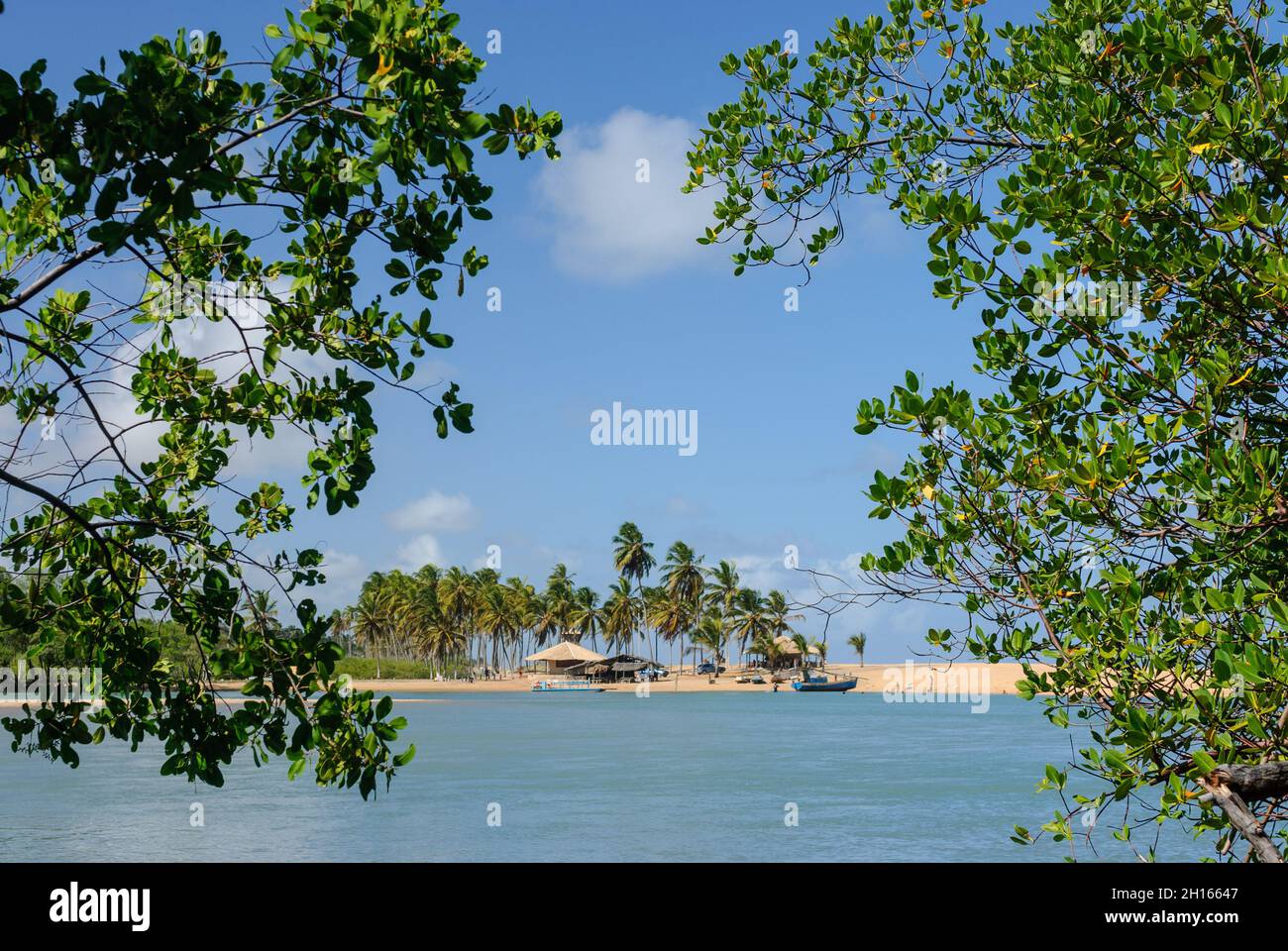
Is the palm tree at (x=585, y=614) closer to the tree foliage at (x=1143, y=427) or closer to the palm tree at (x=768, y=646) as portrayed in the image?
the palm tree at (x=768, y=646)

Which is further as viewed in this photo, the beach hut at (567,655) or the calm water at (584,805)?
the beach hut at (567,655)

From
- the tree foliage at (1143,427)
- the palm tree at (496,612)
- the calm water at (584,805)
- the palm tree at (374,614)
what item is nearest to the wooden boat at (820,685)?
the palm tree at (496,612)

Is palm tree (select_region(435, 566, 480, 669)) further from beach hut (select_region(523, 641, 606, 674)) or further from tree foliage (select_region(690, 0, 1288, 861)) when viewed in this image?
tree foliage (select_region(690, 0, 1288, 861))

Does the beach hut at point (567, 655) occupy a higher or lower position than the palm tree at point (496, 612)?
lower

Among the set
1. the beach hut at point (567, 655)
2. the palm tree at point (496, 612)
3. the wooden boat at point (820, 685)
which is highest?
the palm tree at point (496, 612)

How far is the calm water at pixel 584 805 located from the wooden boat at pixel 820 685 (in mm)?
51684

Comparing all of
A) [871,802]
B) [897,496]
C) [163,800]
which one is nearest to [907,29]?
[897,496]

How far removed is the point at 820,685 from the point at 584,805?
265ft

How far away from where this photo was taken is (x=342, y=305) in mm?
4715

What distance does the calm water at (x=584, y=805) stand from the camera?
76.7 feet

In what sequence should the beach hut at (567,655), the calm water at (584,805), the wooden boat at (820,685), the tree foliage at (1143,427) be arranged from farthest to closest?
the wooden boat at (820,685), the beach hut at (567,655), the calm water at (584,805), the tree foliage at (1143,427)

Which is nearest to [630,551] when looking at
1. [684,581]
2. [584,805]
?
[684,581]

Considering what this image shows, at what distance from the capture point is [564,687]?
103 m

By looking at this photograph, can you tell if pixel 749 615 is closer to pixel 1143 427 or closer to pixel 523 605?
pixel 523 605
